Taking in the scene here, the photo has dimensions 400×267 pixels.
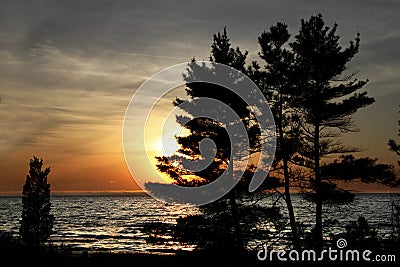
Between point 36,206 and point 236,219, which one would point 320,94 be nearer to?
point 236,219

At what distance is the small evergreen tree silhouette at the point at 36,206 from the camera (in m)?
44.2

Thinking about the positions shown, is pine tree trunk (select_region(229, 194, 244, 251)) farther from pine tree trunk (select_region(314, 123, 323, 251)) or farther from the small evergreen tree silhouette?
the small evergreen tree silhouette

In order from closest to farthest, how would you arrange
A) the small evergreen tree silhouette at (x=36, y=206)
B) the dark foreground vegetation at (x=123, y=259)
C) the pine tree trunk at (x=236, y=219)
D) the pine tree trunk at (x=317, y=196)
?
1. the dark foreground vegetation at (x=123, y=259)
2. the pine tree trunk at (x=317, y=196)
3. the pine tree trunk at (x=236, y=219)
4. the small evergreen tree silhouette at (x=36, y=206)

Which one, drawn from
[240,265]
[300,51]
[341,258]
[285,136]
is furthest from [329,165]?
[240,265]

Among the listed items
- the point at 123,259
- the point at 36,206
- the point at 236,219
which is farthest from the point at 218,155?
the point at 36,206

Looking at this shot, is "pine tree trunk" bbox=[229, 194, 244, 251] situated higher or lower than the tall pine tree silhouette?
lower

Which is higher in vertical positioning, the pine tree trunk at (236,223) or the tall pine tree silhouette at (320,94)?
the tall pine tree silhouette at (320,94)

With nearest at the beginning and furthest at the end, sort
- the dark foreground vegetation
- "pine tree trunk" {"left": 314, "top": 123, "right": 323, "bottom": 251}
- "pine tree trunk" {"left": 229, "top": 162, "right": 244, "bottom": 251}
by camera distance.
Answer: the dark foreground vegetation < "pine tree trunk" {"left": 314, "top": 123, "right": 323, "bottom": 251} < "pine tree trunk" {"left": 229, "top": 162, "right": 244, "bottom": 251}

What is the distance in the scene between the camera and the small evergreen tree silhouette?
145ft

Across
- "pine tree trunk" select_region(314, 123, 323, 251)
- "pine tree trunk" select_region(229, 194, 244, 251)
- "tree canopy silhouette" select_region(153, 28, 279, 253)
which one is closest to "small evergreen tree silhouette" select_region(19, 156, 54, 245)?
"tree canopy silhouette" select_region(153, 28, 279, 253)

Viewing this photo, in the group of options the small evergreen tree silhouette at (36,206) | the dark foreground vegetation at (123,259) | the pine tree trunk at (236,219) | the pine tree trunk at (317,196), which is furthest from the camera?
the small evergreen tree silhouette at (36,206)

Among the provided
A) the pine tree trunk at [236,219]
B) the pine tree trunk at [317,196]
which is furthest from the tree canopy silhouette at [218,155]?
the pine tree trunk at [317,196]

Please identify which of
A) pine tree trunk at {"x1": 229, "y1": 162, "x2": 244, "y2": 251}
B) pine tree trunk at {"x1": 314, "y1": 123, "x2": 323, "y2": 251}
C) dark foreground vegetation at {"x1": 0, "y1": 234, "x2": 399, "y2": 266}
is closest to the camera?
dark foreground vegetation at {"x1": 0, "y1": 234, "x2": 399, "y2": 266}

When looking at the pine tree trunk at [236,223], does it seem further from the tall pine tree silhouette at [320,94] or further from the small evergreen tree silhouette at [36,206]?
the small evergreen tree silhouette at [36,206]
